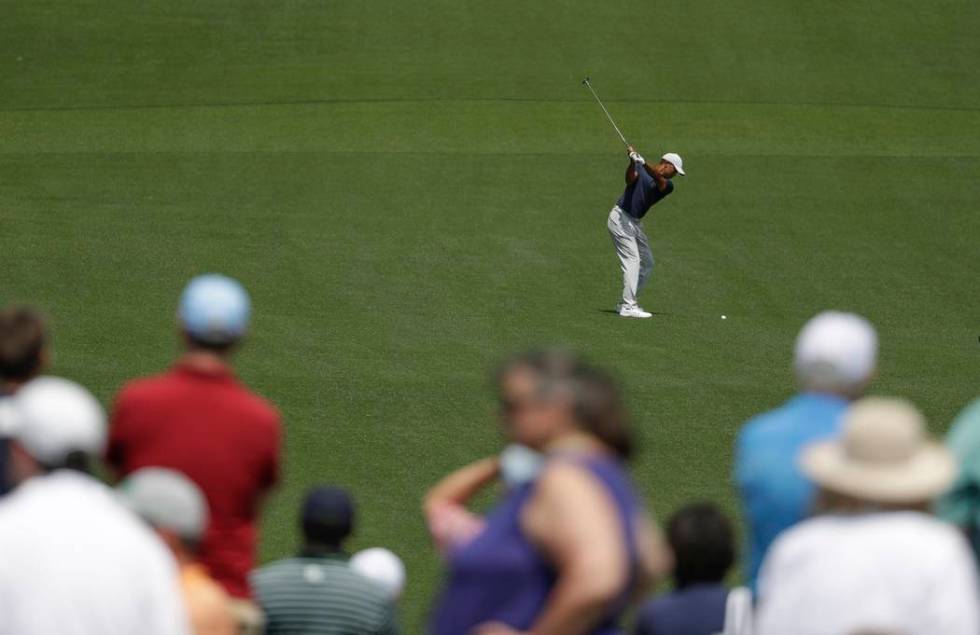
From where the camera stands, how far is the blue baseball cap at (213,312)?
6551 mm

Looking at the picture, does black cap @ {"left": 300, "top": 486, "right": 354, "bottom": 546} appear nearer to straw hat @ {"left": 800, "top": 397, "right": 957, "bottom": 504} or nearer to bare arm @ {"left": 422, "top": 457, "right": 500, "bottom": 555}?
bare arm @ {"left": 422, "top": 457, "right": 500, "bottom": 555}

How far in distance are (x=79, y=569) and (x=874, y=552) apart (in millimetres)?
2150

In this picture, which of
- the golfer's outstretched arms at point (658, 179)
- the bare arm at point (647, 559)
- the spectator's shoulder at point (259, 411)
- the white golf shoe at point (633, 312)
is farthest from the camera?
the golfer's outstretched arms at point (658, 179)

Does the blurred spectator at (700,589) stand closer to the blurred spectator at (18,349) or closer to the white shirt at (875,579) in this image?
the white shirt at (875,579)

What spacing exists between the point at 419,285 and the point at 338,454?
7879 millimetres

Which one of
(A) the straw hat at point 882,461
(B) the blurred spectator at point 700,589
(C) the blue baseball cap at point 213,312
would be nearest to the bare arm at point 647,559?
(A) the straw hat at point 882,461

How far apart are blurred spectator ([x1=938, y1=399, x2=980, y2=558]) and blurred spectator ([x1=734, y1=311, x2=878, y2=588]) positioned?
0.41 m

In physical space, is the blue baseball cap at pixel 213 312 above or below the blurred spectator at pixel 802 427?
above

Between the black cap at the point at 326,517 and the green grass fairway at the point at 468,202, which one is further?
the green grass fairway at the point at 468,202

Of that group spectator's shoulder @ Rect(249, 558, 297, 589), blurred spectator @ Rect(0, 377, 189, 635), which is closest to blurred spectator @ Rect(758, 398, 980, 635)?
blurred spectator @ Rect(0, 377, 189, 635)

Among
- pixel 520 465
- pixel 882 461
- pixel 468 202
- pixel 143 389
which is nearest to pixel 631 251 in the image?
pixel 468 202

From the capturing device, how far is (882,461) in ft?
17.5

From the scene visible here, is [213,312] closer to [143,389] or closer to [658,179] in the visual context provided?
[143,389]

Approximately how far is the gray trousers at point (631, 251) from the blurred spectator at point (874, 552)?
1584 cm
